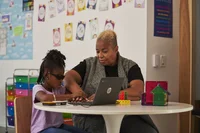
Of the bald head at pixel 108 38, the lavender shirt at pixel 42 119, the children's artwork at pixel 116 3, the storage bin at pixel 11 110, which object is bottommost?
the storage bin at pixel 11 110

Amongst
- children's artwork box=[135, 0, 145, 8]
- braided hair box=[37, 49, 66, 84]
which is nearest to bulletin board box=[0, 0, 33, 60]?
children's artwork box=[135, 0, 145, 8]

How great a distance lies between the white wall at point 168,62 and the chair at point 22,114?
1255mm

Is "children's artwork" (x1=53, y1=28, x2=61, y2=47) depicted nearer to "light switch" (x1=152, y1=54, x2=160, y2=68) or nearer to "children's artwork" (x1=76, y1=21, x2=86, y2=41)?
"children's artwork" (x1=76, y1=21, x2=86, y2=41)

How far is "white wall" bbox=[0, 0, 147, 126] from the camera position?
10.3 ft

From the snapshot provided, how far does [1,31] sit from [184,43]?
321 centimetres

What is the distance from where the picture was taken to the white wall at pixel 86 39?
313cm

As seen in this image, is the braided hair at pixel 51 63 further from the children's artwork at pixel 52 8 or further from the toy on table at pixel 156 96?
the children's artwork at pixel 52 8

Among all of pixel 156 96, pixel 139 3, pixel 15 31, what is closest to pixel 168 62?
pixel 139 3

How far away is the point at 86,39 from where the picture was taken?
3.85m

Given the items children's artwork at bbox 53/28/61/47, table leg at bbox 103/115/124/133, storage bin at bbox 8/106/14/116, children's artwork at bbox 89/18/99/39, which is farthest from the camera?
storage bin at bbox 8/106/14/116

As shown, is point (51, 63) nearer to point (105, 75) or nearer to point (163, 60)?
point (105, 75)

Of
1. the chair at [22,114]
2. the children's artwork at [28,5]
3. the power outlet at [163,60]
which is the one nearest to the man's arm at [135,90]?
the chair at [22,114]

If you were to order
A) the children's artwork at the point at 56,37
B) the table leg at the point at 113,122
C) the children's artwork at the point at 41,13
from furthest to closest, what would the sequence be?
the children's artwork at the point at 41,13
the children's artwork at the point at 56,37
the table leg at the point at 113,122

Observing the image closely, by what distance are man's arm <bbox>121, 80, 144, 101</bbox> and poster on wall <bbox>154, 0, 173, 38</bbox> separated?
0.86 m
